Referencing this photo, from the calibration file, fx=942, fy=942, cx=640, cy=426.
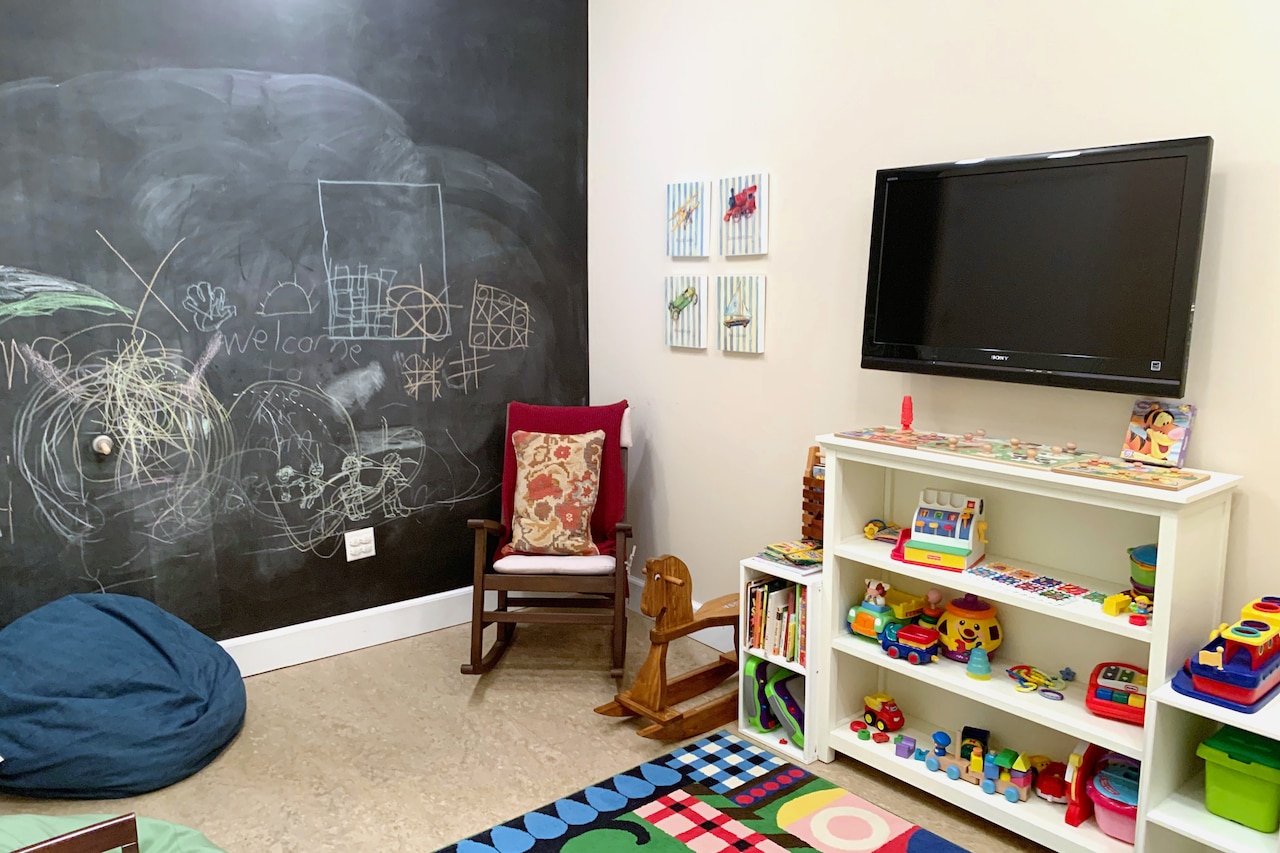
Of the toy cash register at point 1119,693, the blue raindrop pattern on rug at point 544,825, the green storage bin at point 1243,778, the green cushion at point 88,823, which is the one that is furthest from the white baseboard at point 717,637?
the green cushion at point 88,823

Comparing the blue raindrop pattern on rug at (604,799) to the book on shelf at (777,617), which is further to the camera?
the book on shelf at (777,617)

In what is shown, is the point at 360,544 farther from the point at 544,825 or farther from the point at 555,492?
the point at 544,825

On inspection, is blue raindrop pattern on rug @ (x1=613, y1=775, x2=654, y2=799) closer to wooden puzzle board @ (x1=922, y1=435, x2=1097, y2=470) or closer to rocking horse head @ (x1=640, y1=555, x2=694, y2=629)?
rocking horse head @ (x1=640, y1=555, x2=694, y2=629)

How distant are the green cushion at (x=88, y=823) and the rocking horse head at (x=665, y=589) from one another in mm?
1310

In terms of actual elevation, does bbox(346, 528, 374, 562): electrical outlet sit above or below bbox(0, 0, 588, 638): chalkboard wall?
below

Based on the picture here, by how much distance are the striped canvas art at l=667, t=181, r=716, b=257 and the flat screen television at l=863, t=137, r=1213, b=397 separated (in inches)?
35.0

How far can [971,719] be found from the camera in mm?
2723

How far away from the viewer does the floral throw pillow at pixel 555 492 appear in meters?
3.47

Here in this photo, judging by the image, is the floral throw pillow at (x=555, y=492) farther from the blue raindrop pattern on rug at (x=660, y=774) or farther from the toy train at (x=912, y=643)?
the toy train at (x=912, y=643)

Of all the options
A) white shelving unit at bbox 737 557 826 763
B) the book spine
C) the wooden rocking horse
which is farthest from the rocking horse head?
the book spine

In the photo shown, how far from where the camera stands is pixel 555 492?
3520mm

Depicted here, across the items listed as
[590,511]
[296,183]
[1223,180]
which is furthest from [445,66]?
[1223,180]

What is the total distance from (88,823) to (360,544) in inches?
60.3

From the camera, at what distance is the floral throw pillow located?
347 centimetres
